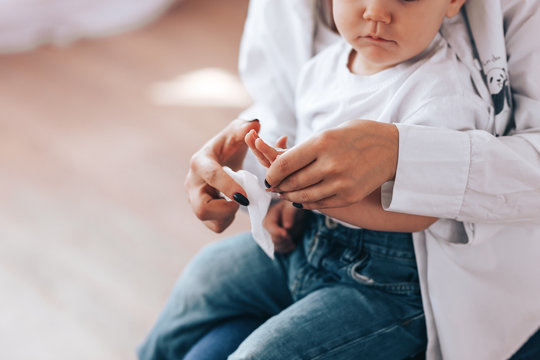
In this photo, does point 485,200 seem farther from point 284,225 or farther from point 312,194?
point 284,225

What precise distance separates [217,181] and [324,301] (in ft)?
0.75

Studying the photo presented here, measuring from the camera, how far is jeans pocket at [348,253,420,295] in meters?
0.76

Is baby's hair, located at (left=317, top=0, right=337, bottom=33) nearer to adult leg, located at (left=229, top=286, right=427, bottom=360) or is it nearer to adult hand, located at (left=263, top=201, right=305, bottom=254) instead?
adult hand, located at (left=263, top=201, right=305, bottom=254)

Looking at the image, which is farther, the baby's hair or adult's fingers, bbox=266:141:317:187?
the baby's hair

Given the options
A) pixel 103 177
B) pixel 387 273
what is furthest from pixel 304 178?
pixel 103 177

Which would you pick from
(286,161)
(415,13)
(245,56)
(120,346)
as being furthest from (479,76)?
(120,346)

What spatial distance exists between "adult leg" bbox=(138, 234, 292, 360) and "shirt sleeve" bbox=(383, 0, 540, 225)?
0.31 meters

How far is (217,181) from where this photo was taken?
682 mm

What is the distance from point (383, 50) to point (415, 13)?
Answer: 56mm

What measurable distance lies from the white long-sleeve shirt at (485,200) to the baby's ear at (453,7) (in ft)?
0.08

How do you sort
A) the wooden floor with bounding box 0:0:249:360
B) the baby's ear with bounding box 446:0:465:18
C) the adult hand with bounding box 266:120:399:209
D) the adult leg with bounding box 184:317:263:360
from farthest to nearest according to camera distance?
the wooden floor with bounding box 0:0:249:360, the adult leg with bounding box 184:317:263:360, the baby's ear with bounding box 446:0:465:18, the adult hand with bounding box 266:120:399:209

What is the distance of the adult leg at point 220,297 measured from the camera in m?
0.90

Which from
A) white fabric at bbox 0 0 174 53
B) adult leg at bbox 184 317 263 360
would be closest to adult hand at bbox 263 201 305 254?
adult leg at bbox 184 317 263 360

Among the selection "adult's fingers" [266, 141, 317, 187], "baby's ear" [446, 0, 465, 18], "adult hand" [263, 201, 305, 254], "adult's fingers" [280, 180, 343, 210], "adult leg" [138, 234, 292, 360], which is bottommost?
"adult leg" [138, 234, 292, 360]
